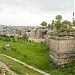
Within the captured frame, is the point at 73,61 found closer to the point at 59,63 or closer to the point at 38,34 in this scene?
the point at 59,63

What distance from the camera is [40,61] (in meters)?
36.5

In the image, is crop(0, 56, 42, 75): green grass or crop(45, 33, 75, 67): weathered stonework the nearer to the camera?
crop(0, 56, 42, 75): green grass

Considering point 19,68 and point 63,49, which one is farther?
point 19,68

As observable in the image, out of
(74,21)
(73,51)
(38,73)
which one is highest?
(74,21)

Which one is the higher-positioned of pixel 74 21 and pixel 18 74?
pixel 74 21

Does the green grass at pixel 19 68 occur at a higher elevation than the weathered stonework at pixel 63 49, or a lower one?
lower

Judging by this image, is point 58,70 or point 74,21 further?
point 74,21

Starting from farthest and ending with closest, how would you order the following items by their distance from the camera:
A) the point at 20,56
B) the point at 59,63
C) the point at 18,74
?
the point at 20,56
the point at 59,63
the point at 18,74

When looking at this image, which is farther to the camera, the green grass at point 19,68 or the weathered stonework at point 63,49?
the weathered stonework at point 63,49

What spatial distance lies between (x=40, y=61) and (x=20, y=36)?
50334 mm

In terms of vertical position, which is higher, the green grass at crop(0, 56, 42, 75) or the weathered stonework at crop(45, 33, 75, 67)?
the weathered stonework at crop(45, 33, 75, 67)

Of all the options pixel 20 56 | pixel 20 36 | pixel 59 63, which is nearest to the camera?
pixel 59 63

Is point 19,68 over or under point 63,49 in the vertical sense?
under

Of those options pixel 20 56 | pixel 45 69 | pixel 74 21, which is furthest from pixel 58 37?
pixel 74 21
